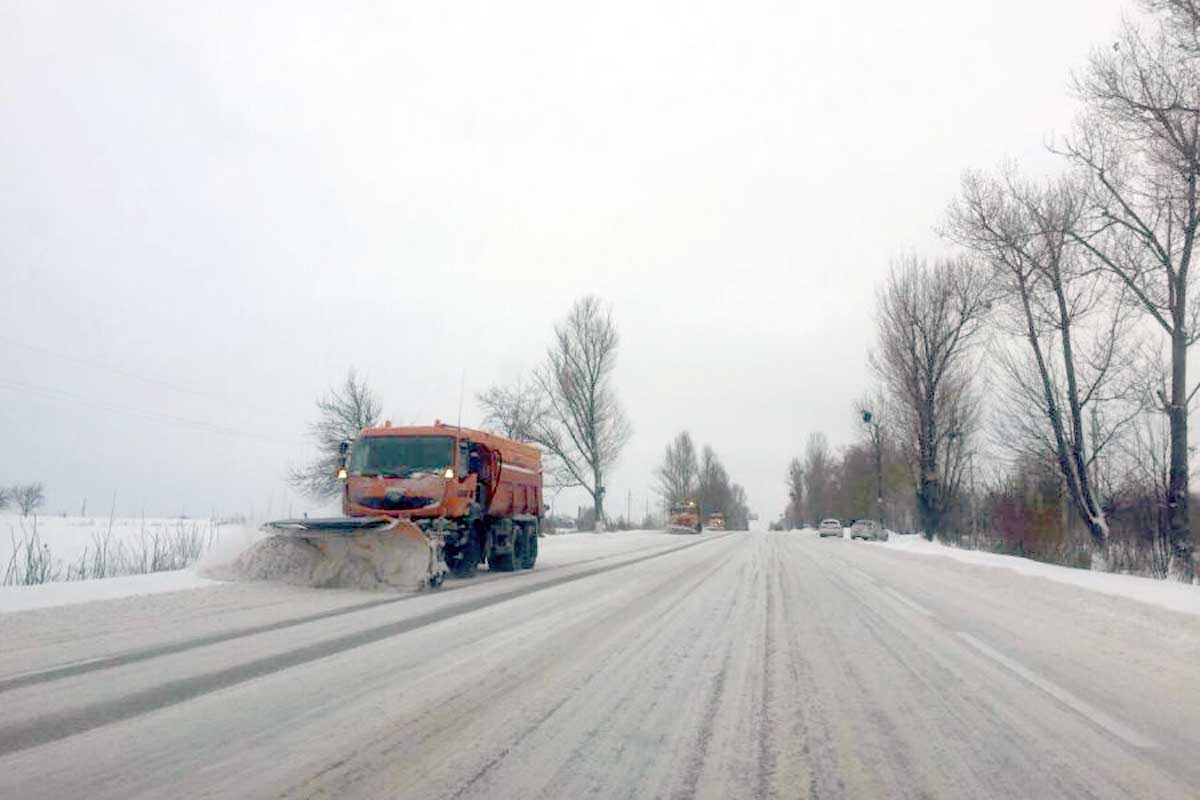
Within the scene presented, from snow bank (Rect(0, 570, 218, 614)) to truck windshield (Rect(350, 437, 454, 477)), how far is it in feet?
11.2

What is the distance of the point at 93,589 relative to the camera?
1341 cm

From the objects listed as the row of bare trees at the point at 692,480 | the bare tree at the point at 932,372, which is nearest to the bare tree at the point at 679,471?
the row of bare trees at the point at 692,480

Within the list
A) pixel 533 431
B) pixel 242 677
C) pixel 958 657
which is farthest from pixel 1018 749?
pixel 533 431

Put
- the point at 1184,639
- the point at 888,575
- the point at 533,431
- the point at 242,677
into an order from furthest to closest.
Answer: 1. the point at 533,431
2. the point at 888,575
3. the point at 1184,639
4. the point at 242,677

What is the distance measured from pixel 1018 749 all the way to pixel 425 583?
1109 centimetres

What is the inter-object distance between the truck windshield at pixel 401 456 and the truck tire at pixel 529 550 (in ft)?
17.4

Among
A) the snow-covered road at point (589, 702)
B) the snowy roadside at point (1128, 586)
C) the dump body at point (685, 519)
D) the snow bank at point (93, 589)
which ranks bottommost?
the snow bank at point (93, 589)

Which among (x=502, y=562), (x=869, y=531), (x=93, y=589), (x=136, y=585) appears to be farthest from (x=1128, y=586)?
(x=869, y=531)

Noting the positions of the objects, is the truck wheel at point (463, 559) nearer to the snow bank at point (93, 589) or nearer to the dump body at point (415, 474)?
the dump body at point (415, 474)

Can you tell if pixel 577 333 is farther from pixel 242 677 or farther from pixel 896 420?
pixel 242 677

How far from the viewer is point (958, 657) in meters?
8.43

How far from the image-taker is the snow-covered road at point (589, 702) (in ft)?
14.7

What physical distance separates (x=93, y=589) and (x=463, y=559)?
265 inches

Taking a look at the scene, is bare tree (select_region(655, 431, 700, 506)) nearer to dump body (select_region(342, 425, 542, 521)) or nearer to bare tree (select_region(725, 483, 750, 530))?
bare tree (select_region(725, 483, 750, 530))
